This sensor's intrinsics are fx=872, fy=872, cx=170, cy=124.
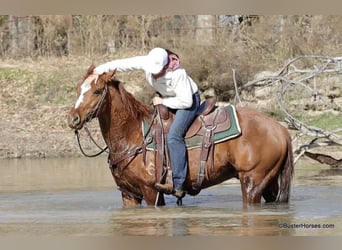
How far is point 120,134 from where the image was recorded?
8.08 m

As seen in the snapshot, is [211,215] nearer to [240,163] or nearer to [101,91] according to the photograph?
[240,163]

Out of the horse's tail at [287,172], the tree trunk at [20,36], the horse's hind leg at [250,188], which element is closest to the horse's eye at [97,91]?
the horse's hind leg at [250,188]

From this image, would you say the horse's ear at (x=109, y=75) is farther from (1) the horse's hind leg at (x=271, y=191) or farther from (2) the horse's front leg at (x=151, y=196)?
(1) the horse's hind leg at (x=271, y=191)

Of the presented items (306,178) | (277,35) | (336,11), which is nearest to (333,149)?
(306,178)

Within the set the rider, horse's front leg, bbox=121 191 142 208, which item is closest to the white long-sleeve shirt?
the rider

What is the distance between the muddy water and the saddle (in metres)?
0.36

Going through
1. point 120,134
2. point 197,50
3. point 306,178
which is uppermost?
point 197,50

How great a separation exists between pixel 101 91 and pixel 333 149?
19.4ft

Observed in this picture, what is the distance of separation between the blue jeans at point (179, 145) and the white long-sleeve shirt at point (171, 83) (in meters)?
0.09

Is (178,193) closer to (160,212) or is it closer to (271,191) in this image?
(160,212)

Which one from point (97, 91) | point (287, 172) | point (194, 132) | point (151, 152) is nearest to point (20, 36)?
point (97, 91)

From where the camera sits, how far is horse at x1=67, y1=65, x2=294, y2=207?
787cm

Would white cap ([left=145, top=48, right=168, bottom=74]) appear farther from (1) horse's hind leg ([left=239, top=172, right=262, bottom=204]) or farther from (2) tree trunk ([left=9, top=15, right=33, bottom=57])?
(2) tree trunk ([left=9, top=15, right=33, bottom=57])

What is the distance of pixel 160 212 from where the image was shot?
25.6ft
